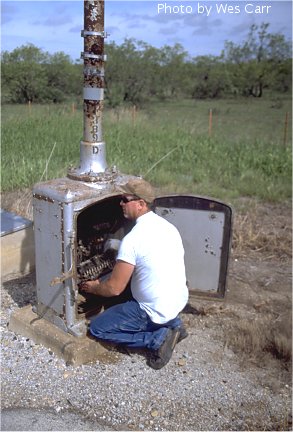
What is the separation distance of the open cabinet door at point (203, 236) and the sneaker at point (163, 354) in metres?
0.77

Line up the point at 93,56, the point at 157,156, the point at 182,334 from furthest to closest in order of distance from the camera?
the point at 157,156
the point at 182,334
the point at 93,56

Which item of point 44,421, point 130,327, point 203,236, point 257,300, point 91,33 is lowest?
point 44,421

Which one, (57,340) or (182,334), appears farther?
(182,334)

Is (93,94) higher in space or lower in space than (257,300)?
higher

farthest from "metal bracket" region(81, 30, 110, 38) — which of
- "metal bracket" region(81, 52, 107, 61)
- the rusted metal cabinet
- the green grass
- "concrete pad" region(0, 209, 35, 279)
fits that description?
the green grass

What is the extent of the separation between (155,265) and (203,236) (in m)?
0.93

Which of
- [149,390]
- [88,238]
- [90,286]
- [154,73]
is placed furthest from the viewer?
[154,73]

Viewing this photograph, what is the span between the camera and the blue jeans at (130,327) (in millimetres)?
3609

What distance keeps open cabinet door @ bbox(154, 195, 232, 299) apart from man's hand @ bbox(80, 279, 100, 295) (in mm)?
1004

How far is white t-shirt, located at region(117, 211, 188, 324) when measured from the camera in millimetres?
3414

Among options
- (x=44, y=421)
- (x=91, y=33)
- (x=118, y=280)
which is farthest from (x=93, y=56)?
(x=44, y=421)

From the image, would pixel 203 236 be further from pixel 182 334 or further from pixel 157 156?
pixel 157 156

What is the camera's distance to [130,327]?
365 cm

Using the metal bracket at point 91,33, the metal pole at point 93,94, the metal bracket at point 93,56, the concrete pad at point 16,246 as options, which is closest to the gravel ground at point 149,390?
the concrete pad at point 16,246
